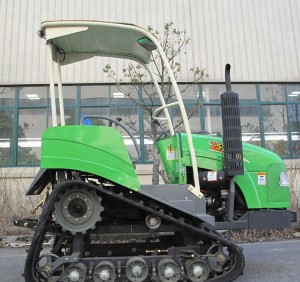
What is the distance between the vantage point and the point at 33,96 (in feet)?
42.2

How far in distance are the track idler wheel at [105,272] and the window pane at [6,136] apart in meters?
9.59

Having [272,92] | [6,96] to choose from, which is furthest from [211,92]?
[6,96]


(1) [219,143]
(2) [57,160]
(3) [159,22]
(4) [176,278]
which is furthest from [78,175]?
(3) [159,22]

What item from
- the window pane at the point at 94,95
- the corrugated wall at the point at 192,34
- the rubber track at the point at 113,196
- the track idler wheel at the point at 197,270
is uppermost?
the corrugated wall at the point at 192,34

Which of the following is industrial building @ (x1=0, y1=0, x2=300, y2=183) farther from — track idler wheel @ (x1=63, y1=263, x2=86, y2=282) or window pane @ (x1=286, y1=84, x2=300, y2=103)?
track idler wheel @ (x1=63, y1=263, x2=86, y2=282)

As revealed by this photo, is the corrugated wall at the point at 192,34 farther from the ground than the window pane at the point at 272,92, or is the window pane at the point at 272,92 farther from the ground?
the corrugated wall at the point at 192,34

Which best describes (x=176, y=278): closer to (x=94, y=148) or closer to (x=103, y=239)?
(x=103, y=239)

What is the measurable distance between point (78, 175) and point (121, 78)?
28.4 feet

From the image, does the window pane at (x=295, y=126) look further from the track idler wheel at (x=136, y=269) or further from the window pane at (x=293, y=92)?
the track idler wheel at (x=136, y=269)

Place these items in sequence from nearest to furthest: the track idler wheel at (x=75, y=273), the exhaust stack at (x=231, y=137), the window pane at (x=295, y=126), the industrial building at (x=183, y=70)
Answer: the track idler wheel at (x=75, y=273), the exhaust stack at (x=231, y=137), the industrial building at (x=183, y=70), the window pane at (x=295, y=126)

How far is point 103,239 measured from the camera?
13.8 ft

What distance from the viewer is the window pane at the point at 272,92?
1337 centimetres

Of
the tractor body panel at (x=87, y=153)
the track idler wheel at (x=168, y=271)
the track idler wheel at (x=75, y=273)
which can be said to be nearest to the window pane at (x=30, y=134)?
the tractor body panel at (x=87, y=153)

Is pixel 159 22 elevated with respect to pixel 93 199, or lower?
elevated
